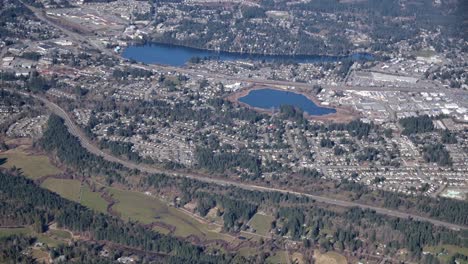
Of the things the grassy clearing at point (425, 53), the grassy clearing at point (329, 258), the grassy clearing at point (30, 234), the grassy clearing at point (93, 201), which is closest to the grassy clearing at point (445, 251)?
the grassy clearing at point (329, 258)

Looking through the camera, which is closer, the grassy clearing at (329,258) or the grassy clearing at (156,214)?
the grassy clearing at (329,258)

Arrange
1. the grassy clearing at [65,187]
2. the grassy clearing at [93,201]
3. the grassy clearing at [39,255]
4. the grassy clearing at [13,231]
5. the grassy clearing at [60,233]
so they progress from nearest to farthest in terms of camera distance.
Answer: the grassy clearing at [39,255] → the grassy clearing at [60,233] → the grassy clearing at [13,231] → the grassy clearing at [93,201] → the grassy clearing at [65,187]

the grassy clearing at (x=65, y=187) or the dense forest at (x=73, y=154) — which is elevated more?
the dense forest at (x=73, y=154)

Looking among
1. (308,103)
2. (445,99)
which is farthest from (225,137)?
(445,99)

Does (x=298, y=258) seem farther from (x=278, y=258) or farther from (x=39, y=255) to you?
(x=39, y=255)

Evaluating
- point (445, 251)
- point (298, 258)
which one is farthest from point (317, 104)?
point (298, 258)

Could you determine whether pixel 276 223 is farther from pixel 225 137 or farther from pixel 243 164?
pixel 225 137

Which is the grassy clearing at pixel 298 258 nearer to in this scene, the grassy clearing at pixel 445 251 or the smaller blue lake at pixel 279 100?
the grassy clearing at pixel 445 251
